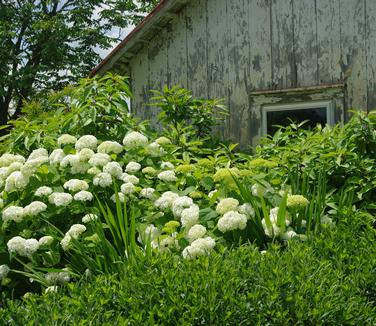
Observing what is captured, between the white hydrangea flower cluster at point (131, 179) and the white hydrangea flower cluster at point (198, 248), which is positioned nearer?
the white hydrangea flower cluster at point (198, 248)

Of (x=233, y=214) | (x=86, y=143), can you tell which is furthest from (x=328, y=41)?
(x=233, y=214)

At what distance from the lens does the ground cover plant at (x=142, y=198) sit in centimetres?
376

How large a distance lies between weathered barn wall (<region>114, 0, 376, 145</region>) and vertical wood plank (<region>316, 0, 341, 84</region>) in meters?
0.01

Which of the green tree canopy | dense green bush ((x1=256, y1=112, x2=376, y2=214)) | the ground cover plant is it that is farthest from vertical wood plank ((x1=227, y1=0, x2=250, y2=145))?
the green tree canopy

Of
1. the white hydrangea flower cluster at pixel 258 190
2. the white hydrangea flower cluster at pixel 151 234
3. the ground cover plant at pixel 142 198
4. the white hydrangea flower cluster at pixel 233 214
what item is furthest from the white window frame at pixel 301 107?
the white hydrangea flower cluster at pixel 151 234

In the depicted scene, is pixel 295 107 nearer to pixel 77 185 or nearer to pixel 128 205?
pixel 128 205

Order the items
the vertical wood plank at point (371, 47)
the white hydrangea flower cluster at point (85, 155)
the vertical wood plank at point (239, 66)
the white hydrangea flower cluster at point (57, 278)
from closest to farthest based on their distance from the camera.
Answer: the white hydrangea flower cluster at point (57, 278) < the white hydrangea flower cluster at point (85, 155) < the vertical wood plank at point (371, 47) < the vertical wood plank at point (239, 66)

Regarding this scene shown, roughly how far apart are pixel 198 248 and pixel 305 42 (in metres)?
4.15

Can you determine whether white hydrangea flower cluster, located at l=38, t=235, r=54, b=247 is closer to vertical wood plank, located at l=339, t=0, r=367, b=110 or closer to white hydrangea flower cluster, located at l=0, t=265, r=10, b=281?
white hydrangea flower cluster, located at l=0, t=265, r=10, b=281

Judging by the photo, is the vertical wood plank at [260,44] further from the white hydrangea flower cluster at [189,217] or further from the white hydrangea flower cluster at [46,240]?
the white hydrangea flower cluster at [46,240]

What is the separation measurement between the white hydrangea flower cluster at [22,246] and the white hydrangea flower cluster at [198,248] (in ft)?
3.70

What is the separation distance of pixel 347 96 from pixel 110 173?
3.42 m

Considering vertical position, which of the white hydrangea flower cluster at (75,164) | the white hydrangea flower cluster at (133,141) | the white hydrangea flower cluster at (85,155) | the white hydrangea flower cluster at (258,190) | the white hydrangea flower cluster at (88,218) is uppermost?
the white hydrangea flower cluster at (133,141)

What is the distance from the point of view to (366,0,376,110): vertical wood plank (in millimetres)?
6535
